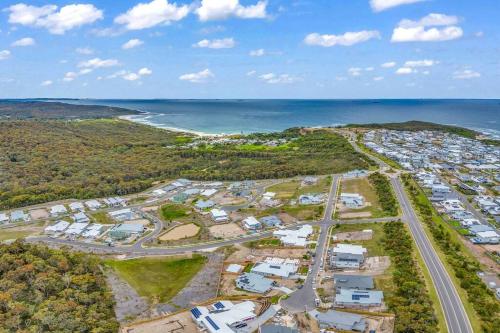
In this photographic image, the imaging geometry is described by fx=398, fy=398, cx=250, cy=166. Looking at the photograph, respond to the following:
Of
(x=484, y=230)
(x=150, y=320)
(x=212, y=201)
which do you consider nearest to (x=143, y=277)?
(x=150, y=320)

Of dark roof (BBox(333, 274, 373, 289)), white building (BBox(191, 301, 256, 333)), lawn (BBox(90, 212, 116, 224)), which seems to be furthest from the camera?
lawn (BBox(90, 212, 116, 224))

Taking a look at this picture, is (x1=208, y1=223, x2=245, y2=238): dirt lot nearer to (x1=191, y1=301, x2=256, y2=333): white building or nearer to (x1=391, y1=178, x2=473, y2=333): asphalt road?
(x1=191, y1=301, x2=256, y2=333): white building

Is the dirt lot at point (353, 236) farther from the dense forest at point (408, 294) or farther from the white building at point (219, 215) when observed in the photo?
the white building at point (219, 215)

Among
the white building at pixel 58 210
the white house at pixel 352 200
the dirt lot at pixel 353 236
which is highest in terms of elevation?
the white house at pixel 352 200

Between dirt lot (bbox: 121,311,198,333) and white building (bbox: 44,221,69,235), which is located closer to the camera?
dirt lot (bbox: 121,311,198,333)

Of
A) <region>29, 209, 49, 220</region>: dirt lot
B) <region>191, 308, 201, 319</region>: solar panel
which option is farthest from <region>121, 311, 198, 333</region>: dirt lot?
<region>29, 209, 49, 220</region>: dirt lot

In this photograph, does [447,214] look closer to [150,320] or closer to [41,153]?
[150,320]

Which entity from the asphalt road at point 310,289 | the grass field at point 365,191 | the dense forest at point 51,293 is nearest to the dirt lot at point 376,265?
the asphalt road at point 310,289
